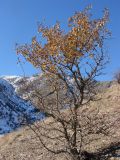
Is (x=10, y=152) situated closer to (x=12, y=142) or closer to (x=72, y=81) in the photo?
(x=12, y=142)

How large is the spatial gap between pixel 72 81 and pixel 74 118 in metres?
1.82

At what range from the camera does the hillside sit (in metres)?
23.1

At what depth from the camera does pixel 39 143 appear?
27250 mm

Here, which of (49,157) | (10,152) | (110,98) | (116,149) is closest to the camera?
(116,149)

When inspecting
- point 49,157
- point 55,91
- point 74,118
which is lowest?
point 49,157

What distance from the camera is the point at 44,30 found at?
20.1 metres

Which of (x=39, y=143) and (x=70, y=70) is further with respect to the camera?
(x=39, y=143)

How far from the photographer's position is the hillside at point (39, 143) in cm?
2308

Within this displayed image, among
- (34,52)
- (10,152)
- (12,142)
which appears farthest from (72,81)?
(12,142)

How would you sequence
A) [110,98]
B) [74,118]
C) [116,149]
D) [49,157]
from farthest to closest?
[110,98], [49,157], [116,149], [74,118]

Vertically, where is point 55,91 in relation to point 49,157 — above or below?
above

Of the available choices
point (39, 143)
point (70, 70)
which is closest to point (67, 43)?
point (70, 70)

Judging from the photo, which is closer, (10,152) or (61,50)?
(61,50)

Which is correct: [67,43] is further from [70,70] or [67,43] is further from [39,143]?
[39,143]
